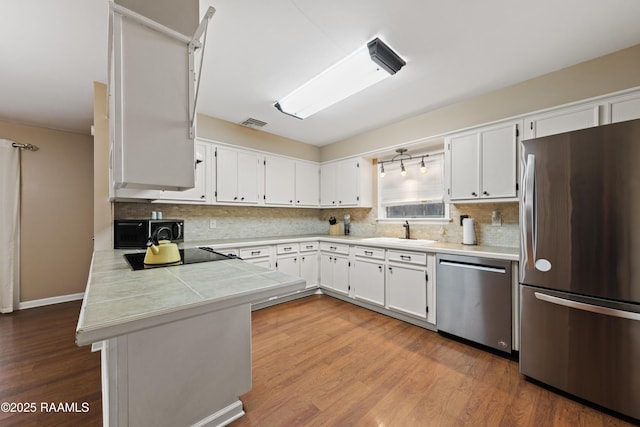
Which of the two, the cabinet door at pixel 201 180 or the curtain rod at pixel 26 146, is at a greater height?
the curtain rod at pixel 26 146

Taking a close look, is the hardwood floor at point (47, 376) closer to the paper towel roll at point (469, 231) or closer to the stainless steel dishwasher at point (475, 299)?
the stainless steel dishwasher at point (475, 299)

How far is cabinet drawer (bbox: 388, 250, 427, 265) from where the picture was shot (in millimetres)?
2695

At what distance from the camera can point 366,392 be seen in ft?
5.70

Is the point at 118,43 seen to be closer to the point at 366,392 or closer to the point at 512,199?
the point at 366,392

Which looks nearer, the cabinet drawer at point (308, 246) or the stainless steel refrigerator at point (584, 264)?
the stainless steel refrigerator at point (584, 264)

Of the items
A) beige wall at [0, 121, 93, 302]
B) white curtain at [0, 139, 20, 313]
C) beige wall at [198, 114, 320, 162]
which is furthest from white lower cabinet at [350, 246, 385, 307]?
white curtain at [0, 139, 20, 313]

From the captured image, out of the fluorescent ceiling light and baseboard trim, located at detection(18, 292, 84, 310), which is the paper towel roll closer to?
the fluorescent ceiling light

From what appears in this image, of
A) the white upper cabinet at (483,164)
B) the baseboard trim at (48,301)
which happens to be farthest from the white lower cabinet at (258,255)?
the baseboard trim at (48,301)

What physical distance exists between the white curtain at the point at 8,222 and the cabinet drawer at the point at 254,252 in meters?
3.18

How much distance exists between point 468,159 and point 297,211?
2739 mm

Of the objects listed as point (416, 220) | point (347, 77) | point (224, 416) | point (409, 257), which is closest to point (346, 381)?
point (224, 416)

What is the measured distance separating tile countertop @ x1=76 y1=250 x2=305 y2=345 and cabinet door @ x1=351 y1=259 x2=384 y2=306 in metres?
2.06

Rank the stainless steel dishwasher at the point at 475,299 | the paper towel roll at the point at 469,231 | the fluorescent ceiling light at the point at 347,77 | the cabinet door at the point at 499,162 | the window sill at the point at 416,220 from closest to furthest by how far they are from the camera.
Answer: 1. the fluorescent ceiling light at the point at 347,77
2. the stainless steel dishwasher at the point at 475,299
3. the cabinet door at the point at 499,162
4. the paper towel roll at the point at 469,231
5. the window sill at the point at 416,220

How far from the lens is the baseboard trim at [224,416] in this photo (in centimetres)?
134
